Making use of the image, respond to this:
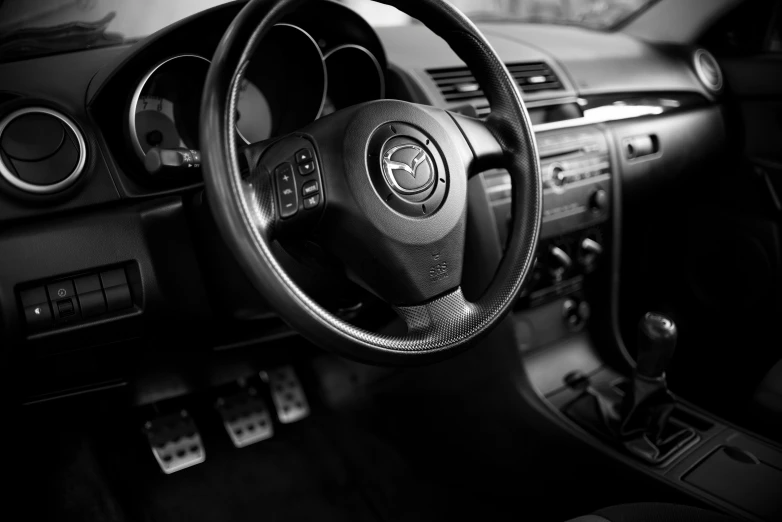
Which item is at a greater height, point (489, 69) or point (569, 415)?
point (489, 69)

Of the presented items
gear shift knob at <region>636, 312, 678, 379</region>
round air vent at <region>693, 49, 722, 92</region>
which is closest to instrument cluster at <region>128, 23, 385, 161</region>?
gear shift knob at <region>636, 312, 678, 379</region>

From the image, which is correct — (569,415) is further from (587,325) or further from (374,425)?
(374,425)

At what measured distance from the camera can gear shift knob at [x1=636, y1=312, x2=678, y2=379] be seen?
53.7 inches

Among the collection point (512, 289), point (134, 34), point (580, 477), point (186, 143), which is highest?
point (134, 34)

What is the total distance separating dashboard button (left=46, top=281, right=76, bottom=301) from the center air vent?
886 mm

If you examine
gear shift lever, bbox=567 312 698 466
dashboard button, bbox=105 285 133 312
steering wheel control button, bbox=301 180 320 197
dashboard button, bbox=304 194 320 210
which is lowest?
gear shift lever, bbox=567 312 698 466

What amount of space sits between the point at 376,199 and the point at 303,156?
13cm

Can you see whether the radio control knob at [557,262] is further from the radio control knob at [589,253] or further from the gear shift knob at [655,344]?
the gear shift knob at [655,344]

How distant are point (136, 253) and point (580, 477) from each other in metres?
1.07

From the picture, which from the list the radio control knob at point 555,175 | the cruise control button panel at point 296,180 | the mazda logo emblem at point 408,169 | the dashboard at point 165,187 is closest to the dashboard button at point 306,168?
the cruise control button panel at point 296,180

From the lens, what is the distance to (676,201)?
2076mm

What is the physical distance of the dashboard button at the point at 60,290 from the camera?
3.69ft

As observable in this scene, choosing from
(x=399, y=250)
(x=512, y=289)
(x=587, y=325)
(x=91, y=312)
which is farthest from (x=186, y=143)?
(x=587, y=325)

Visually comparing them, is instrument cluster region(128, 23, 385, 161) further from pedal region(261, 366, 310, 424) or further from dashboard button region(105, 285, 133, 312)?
pedal region(261, 366, 310, 424)
